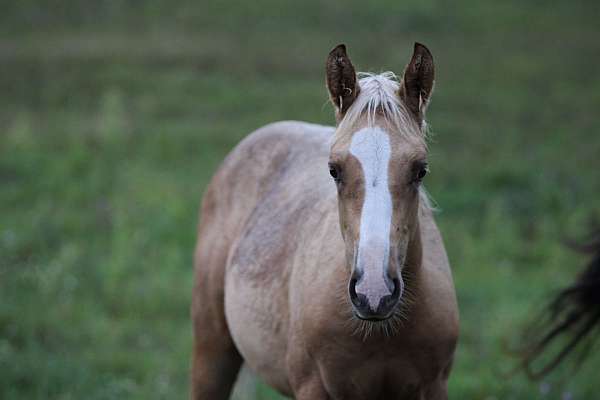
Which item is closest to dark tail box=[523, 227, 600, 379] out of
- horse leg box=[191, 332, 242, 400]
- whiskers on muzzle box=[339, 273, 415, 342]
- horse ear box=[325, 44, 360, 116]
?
horse leg box=[191, 332, 242, 400]

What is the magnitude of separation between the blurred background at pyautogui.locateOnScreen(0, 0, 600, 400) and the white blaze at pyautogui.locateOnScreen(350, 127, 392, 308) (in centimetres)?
229

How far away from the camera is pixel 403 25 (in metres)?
16.0

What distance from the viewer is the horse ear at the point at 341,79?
10.0ft

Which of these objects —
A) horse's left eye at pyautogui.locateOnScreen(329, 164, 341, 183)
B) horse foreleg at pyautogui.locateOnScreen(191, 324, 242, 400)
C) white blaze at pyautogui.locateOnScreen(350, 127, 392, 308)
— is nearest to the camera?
white blaze at pyautogui.locateOnScreen(350, 127, 392, 308)

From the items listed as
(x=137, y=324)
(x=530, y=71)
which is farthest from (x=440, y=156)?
(x=137, y=324)

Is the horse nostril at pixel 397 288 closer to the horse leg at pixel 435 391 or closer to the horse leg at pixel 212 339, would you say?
the horse leg at pixel 435 391

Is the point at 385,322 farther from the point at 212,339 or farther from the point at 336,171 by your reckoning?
the point at 212,339

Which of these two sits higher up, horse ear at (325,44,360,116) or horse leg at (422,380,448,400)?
horse ear at (325,44,360,116)

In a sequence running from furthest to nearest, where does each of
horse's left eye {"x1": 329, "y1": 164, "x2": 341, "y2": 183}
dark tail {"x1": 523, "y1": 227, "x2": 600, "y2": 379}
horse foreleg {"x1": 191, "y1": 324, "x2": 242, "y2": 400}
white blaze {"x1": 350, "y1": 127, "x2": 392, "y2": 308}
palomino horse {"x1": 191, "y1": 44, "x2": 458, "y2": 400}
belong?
dark tail {"x1": 523, "y1": 227, "x2": 600, "y2": 379} → horse foreleg {"x1": 191, "y1": 324, "x2": 242, "y2": 400} → horse's left eye {"x1": 329, "y1": 164, "x2": 341, "y2": 183} → palomino horse {"x1": 191, "y1": 44, "x2": 458, "y2": 400} → white blaze {"x1": 350, "y1": 127, "x2": 392, "y2": 308}

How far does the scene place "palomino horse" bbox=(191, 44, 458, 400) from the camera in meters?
2.86

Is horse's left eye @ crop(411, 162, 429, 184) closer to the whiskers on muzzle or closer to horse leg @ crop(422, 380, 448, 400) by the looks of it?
the whiskers on muzzle

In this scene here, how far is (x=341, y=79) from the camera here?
10.2 ft

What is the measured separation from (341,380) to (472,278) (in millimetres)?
5125

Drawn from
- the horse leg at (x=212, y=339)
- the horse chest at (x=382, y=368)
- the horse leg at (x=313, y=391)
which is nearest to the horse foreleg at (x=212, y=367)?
the horse leg at (x=212, y=339)
